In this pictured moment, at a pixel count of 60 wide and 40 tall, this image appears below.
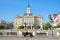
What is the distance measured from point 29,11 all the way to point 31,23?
8.39 meters

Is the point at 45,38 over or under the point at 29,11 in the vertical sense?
under

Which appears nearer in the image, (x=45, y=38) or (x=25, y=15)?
(x=45, y=38)

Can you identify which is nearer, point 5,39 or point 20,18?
point 5,39

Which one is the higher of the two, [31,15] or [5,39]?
[31,15]

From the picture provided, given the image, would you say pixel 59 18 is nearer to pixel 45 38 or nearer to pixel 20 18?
pixel 20 18

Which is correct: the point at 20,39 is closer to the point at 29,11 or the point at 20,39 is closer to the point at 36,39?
the point at 36,39

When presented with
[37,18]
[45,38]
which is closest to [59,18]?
[37,18]

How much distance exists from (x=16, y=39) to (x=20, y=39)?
1.09 ft

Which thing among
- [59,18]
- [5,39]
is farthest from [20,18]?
[5,39]

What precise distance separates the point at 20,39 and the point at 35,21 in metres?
87.6

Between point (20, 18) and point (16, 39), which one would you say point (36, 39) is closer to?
point (16, 39)

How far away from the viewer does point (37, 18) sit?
10506 centimetres

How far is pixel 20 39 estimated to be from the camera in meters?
17.2

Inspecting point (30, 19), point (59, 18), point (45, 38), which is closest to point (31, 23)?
point (30, 19)
